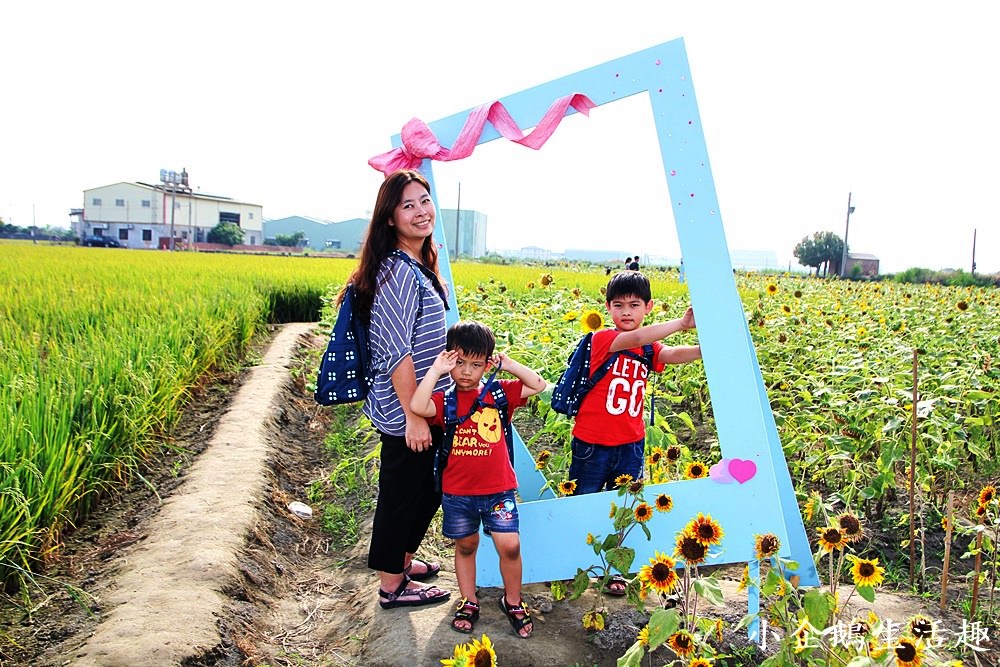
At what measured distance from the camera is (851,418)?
3.45 m

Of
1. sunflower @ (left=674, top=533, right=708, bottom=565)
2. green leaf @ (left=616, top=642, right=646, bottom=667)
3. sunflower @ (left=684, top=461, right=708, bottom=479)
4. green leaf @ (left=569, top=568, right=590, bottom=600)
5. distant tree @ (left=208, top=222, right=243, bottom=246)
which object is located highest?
distant tree @ (left=208, top=222, right=243, bottom=246)

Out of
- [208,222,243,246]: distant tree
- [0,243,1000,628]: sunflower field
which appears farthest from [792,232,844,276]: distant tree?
[0,243,1000,628]: sunflower field

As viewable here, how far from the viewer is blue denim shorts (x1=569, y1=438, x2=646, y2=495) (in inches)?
103

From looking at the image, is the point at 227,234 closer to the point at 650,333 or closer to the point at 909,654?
the point at 650,333

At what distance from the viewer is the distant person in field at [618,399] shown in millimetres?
2463

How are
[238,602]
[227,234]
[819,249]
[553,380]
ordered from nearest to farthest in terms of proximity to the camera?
[238,602] < [553,380] < [819,249] < [227,234]

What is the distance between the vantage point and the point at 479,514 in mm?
2443

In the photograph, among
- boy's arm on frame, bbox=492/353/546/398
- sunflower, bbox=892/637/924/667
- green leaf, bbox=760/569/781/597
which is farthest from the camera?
boy's arm on frame, bbox=492/353/546/398

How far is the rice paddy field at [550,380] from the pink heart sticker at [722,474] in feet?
1.54

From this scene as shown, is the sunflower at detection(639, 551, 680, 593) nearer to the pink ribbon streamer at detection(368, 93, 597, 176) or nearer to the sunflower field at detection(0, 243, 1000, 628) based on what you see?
the sunflower field at detection(0, 243, 1000, 628)

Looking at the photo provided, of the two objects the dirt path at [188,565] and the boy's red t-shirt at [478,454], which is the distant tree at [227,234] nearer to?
the dirt path at [188,565]

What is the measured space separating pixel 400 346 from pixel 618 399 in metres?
0.73

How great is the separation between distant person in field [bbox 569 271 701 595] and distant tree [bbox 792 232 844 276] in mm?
42737

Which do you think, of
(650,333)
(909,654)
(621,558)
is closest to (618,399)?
(650,333)
